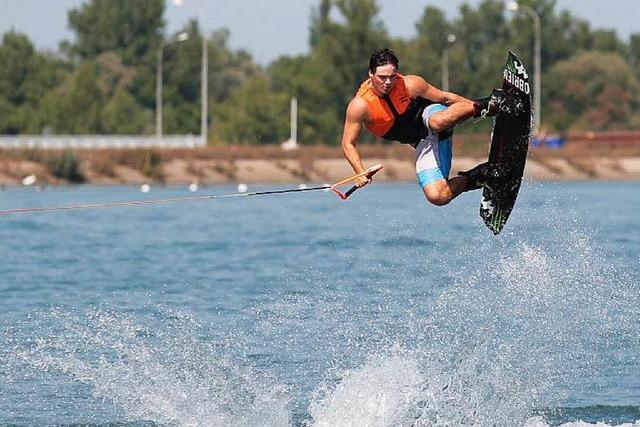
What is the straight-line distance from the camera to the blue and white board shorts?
31.4ft

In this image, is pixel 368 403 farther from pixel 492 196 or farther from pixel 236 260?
pixel 236 260

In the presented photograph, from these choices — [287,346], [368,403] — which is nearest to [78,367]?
[287,346]

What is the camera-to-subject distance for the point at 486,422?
29.5 ft

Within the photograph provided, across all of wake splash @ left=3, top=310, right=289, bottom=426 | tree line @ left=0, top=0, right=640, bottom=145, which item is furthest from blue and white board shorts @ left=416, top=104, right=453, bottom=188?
tree line @ left=0, top=0, right=640, bottom=145

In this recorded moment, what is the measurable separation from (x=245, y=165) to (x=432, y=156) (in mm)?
37137

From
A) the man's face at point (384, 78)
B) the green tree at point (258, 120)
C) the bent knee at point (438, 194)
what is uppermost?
the man's face at point (384, 78)

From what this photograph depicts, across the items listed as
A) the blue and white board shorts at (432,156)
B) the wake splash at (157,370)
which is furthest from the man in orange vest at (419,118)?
the wake splash at (157,370)

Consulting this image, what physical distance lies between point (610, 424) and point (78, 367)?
401 centimetres

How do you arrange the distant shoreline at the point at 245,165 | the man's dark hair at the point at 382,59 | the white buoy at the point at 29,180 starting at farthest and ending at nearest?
1. the distant shoreline at the point at 245,165
2. the white buoy at the point at 29,180
3. the man's dark hair at the point at 382,59

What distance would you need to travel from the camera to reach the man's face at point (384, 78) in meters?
9.20

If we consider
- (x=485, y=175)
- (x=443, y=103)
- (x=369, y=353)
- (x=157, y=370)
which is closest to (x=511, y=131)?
(x=485, y=175)

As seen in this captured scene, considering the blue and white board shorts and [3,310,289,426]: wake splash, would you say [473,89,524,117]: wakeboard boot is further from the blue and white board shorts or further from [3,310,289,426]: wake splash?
[3,310,289,426]: wake splash

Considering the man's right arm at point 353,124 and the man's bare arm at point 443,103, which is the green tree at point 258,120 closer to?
the man's bare arm at point 443,103

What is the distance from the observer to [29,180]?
43.8m
